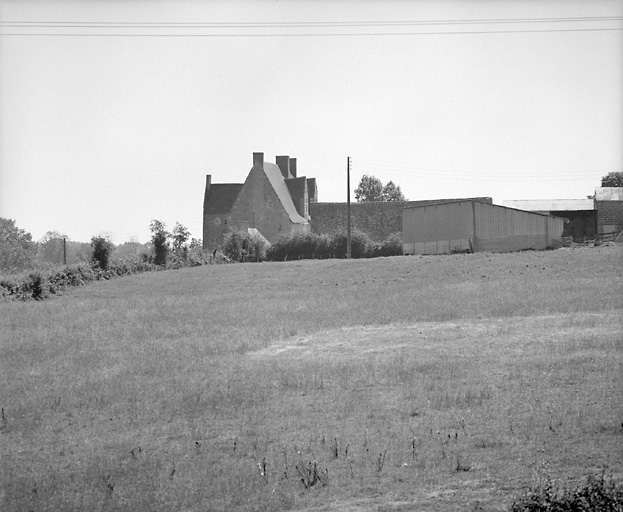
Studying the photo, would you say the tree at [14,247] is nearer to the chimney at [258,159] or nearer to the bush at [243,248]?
A: the chimney at [258,159]

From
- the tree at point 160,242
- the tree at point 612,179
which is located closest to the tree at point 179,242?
the tree at point 160,242

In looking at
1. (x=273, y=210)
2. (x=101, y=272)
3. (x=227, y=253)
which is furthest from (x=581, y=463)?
(x=273, y=210)

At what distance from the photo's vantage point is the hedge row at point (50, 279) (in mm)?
45156

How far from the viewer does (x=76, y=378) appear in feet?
74.6

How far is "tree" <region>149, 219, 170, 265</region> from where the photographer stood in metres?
62.7

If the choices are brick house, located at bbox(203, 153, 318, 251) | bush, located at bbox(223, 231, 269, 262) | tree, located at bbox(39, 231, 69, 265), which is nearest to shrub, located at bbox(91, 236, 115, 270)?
bush, located at bbox(223, 231, 269, 262)

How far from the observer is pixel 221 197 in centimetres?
9956

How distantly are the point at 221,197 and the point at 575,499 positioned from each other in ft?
298

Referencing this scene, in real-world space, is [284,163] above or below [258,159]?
above

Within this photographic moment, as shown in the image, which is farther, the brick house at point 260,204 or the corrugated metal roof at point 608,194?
the brick house at point 260,204

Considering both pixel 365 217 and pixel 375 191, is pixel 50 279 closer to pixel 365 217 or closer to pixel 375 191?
pixel 365 217

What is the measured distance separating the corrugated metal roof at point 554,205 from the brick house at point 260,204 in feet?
77.0

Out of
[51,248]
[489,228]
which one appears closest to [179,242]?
[489,228]

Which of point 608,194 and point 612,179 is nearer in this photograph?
point 608,194
